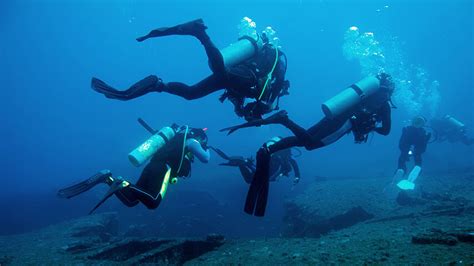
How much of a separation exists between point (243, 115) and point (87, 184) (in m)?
2.95

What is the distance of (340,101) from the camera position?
5797mm

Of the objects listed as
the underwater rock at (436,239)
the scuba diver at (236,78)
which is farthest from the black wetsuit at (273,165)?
the underwater rock at (436,239)

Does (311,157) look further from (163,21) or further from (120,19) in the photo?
(120,19)

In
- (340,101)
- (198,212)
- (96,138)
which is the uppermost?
(96,138)

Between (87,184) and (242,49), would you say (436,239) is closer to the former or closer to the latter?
(242,49)

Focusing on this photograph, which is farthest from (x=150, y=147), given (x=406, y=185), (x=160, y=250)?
(x=406, y=185)

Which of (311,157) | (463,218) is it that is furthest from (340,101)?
(311,157)

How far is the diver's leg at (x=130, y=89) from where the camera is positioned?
16.0ft

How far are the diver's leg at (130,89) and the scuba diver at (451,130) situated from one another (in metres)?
15.7

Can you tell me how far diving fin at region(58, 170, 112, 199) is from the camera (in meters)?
4.68

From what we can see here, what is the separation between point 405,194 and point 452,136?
31.0 feet

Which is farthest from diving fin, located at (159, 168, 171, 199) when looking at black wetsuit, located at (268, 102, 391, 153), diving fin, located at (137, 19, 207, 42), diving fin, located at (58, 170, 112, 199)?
diving fin, located at (137, 19, 207, 42)

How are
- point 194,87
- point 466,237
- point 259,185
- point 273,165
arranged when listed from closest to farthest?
1. point 466,237
2. point 259,185
3. point 194,87
4. point 273,165

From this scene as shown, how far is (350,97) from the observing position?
594 cm
